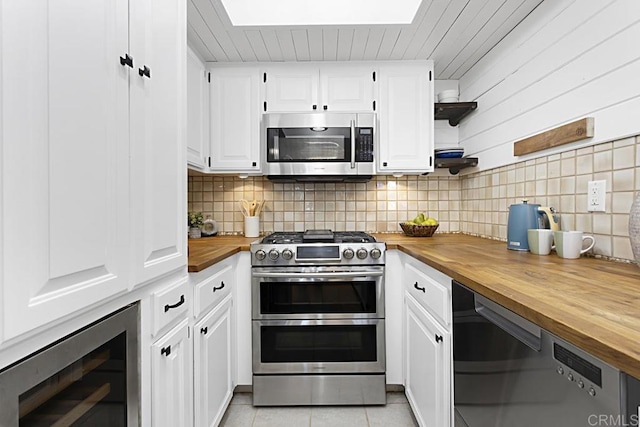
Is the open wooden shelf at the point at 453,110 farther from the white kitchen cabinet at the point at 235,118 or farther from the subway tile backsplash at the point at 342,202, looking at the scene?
the white kitchen cabinet at the point at 235,118

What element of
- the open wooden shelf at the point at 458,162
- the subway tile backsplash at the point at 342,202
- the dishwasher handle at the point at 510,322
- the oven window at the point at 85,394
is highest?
the open wooden shelf at the point at 458,162

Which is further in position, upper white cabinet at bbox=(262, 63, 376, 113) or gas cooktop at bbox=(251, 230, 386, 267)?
upper white cabinet at bbox=(262, 63, 376, 113)

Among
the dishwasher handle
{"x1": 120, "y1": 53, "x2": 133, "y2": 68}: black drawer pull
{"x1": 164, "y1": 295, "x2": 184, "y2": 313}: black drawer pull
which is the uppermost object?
{"x1": 120, "y1": 53, "x2": 133, "y2": 68}: black drawer pull

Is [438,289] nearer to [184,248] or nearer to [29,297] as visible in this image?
[184,248]

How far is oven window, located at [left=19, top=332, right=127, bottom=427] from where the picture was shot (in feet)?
2.26

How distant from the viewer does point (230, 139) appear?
249 centimetres

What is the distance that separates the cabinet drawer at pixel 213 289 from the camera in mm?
Result: 1529

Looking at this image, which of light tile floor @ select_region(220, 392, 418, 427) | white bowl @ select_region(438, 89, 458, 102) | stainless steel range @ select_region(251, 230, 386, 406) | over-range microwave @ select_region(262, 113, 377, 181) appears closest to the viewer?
light tile floor @ select_region(220, 392, 418, 427)

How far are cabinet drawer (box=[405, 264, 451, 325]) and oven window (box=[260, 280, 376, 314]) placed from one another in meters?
0.35

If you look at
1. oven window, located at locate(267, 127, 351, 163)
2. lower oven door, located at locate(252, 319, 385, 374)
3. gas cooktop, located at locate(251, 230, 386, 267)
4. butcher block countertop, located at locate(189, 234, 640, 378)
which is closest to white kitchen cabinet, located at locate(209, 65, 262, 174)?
oven window, located at locate(267, 127, 351, 163)

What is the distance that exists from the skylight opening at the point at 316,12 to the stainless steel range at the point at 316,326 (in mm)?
1286

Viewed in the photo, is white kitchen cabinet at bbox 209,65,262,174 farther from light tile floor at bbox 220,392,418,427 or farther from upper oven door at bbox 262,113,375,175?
light tile floor at bbox 220,392,418,427

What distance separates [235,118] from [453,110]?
1.58 m

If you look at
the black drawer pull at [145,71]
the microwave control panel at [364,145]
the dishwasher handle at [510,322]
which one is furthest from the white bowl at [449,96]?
the black drawer pull at [145,71]
